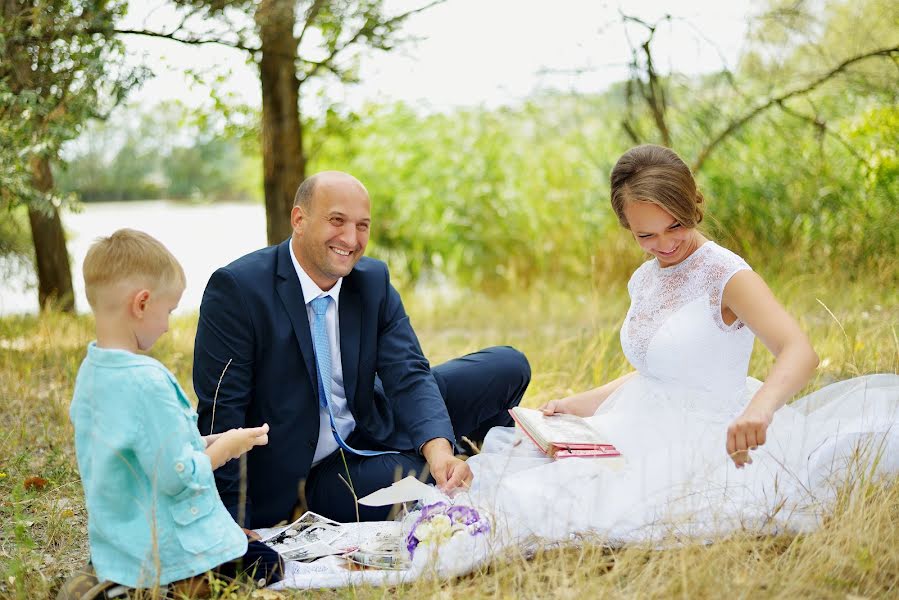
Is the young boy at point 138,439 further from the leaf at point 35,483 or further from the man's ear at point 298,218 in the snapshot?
the leaf at point 35,483

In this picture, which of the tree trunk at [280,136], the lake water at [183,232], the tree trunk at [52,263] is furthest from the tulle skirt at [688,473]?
the lake water at [183,232]

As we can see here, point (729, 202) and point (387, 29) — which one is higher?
point (387, 29)

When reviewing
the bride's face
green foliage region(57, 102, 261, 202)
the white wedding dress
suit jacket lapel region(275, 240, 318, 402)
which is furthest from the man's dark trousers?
green foliage region(57, 102, 261, 202)

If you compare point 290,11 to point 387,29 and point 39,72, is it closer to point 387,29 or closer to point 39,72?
point 387,29

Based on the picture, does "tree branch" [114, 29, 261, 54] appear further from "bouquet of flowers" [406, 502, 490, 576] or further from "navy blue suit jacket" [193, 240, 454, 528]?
"bouquet of flowers" [406, 502, 490, 576]

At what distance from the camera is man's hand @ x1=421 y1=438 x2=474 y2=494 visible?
3418 mm

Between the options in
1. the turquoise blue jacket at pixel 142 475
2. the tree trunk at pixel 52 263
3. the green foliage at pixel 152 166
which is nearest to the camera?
the turquoise blue jacket at pixel 142 475

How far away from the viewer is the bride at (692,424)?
304 cm

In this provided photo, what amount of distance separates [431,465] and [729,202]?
19.5 feet

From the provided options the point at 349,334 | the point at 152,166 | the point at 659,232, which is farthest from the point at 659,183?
the point at 152,166

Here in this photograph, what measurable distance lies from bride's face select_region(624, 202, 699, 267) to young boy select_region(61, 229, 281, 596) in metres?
1.66

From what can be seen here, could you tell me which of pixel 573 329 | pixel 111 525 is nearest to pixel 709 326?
pixel 111 525

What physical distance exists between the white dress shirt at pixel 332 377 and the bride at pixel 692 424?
672 mm

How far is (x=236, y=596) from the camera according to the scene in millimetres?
2838
